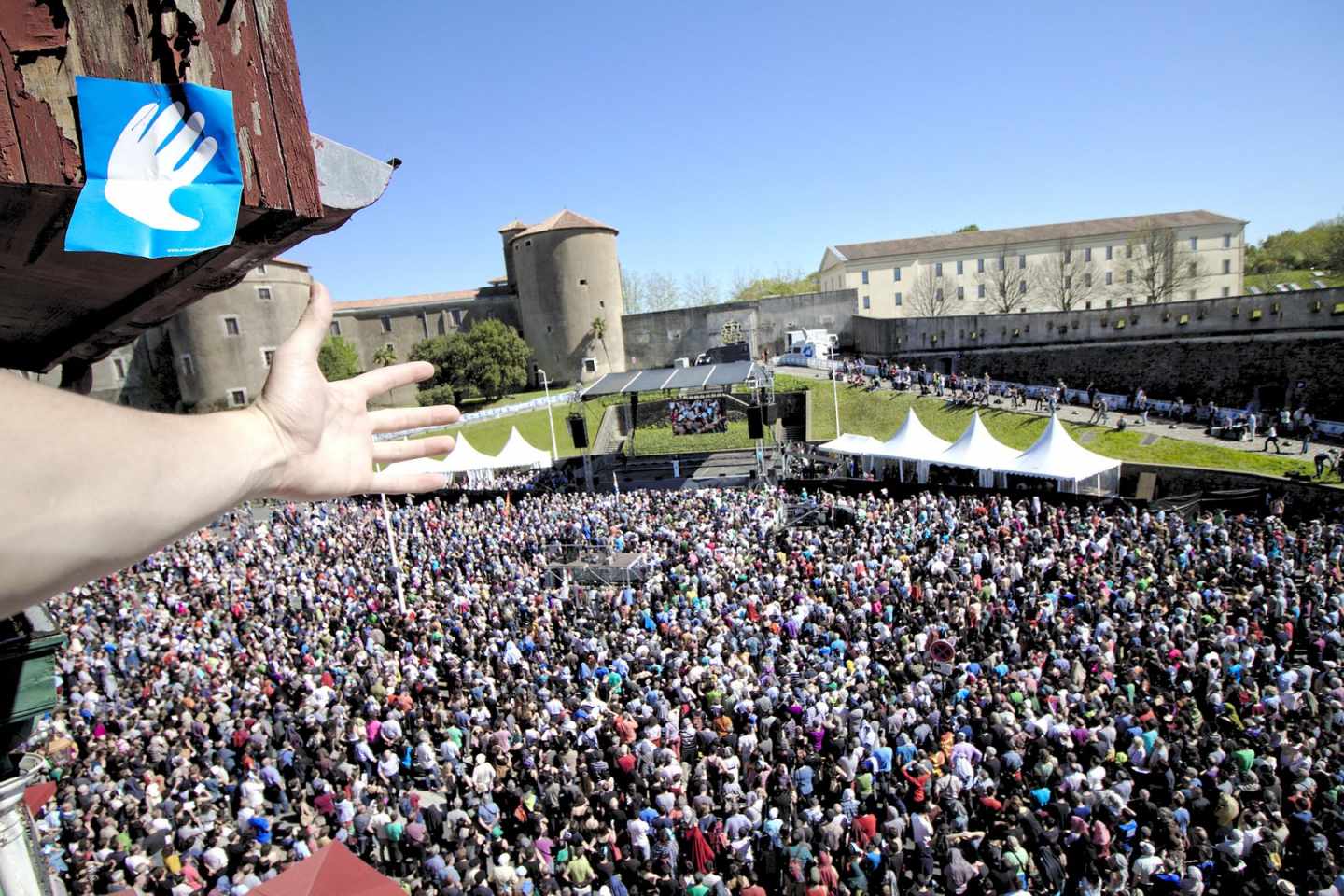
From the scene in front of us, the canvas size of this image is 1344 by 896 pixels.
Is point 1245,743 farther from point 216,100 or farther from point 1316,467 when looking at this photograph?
point 1316,467

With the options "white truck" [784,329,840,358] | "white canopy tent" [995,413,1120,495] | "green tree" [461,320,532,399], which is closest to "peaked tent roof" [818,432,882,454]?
"white canopy tent" [995,413,1120,495]

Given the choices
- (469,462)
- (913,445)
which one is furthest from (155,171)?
(469,462)

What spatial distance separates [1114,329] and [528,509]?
30913 mm

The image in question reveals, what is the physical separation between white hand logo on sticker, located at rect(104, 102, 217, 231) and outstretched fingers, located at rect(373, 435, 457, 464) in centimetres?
77

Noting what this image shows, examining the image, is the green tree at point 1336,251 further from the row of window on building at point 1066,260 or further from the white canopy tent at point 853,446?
the white canopy tent at point 853,446

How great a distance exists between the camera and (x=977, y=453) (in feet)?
A: 72.9

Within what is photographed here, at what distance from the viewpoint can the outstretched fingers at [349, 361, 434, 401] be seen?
1.88 meters

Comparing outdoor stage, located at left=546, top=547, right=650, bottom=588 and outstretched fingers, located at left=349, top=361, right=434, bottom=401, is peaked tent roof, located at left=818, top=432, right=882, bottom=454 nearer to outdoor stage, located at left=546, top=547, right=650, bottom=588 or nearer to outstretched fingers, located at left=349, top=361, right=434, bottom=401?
outdoor stage, located at left=546, top=547, right=650, bottom=588

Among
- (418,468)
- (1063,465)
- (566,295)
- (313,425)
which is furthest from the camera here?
(566,295)

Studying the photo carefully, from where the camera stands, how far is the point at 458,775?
33.4 ft

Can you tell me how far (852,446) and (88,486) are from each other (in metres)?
26.3

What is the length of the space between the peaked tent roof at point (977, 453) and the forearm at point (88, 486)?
74.0 feet

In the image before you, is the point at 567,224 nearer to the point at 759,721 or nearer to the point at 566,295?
the point at 566,295

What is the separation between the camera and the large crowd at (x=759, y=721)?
7.73 metres
